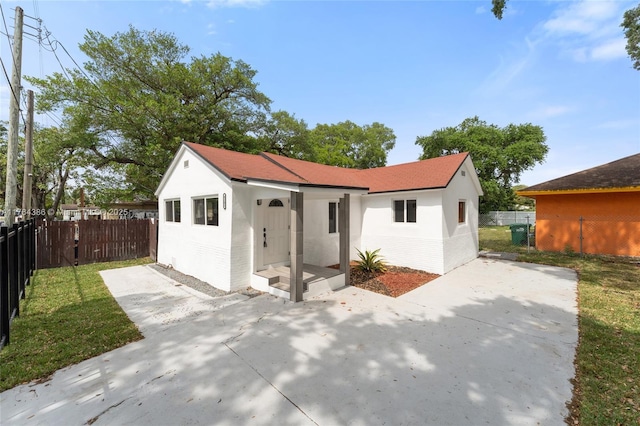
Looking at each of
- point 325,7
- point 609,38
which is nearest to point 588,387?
point 325,7

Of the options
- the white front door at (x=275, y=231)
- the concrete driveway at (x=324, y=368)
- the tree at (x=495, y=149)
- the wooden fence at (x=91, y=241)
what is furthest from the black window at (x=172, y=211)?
the tree at (x=495, y=149)

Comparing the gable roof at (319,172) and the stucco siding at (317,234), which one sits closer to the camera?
the gable roof at (319,172)

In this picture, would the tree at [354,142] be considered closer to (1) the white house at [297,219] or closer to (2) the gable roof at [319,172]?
(2) the gable roof at [319,172]

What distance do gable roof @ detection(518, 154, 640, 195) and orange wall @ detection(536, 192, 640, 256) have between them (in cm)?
53

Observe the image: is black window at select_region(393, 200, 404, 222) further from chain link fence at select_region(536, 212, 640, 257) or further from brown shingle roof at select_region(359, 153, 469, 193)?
chain link fence at select_region(536, 212, 640, 257)

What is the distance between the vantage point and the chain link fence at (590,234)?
10945 millimetres

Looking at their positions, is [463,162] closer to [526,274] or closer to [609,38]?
[526,274]

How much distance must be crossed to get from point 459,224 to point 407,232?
2171 mm

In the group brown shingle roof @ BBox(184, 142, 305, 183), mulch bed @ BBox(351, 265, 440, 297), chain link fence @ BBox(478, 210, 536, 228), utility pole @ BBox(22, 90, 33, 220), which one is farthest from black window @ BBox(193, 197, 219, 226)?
chain link fence @ BBox(478, 210, 536, 228)

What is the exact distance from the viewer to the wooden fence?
9719mm

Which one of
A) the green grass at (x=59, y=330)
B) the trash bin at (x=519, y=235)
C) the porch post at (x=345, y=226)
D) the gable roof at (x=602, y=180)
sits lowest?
the green grass at (x=59, y=330)

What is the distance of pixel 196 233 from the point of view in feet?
27.2

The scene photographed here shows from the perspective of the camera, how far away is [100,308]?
5.75 metres

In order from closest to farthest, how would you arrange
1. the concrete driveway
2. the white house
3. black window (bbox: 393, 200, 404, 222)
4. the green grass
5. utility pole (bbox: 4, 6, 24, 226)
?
the concrete driveway
the green grass
utility pole (bbox: 4, 6, 24, 226)
the white house
black window (bbox: 393, 200, 404, 222)
